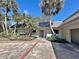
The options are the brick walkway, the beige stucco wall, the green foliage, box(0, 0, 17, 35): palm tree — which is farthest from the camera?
box(0, 0, 17, 35): palm tree

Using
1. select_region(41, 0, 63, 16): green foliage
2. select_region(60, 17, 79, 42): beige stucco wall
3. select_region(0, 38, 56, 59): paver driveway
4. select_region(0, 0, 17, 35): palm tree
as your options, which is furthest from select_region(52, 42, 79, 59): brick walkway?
select_region(0, 0, 17, 35): palm tree

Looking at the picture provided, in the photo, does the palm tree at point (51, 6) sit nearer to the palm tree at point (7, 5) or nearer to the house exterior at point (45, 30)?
the house exterior at point (45, 30)

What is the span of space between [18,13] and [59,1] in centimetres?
935

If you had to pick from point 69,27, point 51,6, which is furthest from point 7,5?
point 69,27

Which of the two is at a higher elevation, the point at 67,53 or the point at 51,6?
the point at 51,6

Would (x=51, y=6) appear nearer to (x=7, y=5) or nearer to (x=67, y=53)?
(x=7, y=5)

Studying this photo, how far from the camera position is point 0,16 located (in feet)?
97.4

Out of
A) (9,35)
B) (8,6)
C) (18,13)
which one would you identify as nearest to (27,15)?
(18,13)

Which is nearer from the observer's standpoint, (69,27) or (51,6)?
(69,27)

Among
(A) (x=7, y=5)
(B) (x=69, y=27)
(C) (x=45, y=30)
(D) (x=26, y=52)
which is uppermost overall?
(A) (x=7, y=5)

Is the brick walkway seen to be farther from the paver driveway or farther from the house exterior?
the house exterior

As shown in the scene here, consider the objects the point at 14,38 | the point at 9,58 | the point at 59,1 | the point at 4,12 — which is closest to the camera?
the point at 9,58

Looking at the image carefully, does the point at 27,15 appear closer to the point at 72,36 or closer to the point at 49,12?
the point at 49,12

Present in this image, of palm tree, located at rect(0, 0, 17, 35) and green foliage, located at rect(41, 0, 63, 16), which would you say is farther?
palm tree, located at rect(0, 0, 17, 35)
